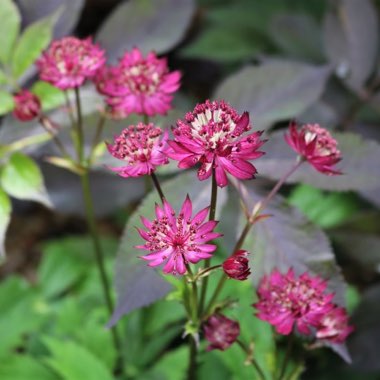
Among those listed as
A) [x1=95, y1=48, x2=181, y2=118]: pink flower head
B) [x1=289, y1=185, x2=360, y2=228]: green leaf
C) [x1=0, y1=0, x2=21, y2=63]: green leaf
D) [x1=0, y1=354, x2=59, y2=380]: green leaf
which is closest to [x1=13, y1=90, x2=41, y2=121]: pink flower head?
[x1=95, y1=48, x2=181, y2=118]: pink flower head

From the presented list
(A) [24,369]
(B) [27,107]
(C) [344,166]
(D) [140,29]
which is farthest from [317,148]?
(A) [24,369]

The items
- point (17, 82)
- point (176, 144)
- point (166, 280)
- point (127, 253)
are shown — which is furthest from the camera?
point (17, 82)

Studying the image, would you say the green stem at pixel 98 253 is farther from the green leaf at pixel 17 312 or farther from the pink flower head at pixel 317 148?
the pink flower head at pixel 317 148

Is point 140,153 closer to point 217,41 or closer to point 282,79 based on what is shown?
point 282,79

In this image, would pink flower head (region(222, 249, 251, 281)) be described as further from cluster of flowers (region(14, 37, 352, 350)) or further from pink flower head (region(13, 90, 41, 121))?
pink flower head (region(13, 90, 41, 121))

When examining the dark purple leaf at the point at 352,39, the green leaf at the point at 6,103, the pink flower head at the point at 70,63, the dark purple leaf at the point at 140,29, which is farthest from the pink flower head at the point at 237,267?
the dark purple leaf at the point at 352,39

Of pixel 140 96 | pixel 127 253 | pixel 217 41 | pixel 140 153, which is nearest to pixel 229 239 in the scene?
pixel 127 253
